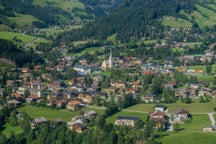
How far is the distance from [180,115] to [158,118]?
431 centimetres

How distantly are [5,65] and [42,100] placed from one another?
3038 cm

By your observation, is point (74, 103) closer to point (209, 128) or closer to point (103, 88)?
point (103, 88)

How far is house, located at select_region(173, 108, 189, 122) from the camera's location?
69312mm

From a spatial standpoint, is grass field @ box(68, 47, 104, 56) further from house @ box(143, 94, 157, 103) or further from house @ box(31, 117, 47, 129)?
house @ box(31, 117, 47, 129)

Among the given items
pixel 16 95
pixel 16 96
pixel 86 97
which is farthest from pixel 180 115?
pixel 16 95

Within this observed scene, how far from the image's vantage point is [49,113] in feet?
243

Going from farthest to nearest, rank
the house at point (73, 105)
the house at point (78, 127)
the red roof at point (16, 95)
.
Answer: the red roof at point (16, 95)
the house at point (73, 105)
the house at point (78, 127)

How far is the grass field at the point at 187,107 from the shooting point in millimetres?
74625

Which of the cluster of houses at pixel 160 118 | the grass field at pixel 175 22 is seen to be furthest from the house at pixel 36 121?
the grass field at pixel 175 22

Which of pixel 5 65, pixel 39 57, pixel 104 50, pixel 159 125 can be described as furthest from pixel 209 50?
pixel 159 125

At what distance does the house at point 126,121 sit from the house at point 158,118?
102 inches

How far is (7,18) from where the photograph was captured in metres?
172

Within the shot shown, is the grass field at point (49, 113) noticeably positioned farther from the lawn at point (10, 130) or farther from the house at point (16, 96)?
the lawn at point (10, 130)

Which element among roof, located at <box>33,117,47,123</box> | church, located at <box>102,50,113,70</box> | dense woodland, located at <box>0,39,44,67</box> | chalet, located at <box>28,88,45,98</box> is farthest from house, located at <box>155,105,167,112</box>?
dense woodland, located at <box>0,39,44,67</box>
